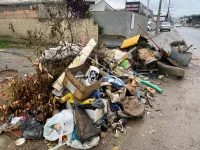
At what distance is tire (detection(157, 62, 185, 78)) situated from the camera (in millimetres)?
5090

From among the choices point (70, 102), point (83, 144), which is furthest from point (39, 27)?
point (83, 144)

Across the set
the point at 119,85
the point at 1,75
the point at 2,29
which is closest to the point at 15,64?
the point at 1,75

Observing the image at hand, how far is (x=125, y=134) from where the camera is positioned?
9.30 ft

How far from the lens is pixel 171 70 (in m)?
5.20

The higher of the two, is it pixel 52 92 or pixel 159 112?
pixel 52 92

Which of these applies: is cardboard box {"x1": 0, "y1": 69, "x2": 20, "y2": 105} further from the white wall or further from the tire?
the white wall

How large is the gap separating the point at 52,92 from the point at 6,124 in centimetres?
91

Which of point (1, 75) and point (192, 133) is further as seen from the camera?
point (1, 75)

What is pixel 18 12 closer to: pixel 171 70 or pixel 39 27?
pixel 39 27

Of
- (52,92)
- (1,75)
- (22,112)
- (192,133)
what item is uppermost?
(1,75)

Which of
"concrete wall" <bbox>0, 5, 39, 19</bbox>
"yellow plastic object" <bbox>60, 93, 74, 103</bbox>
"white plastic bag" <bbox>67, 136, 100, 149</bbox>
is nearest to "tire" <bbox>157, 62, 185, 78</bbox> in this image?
"yellow plastic object" <bbox>60, 93, 74, 103</bbox>

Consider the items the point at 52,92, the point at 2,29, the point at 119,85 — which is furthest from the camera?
the point at 2,29

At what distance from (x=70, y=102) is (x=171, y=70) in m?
3.46

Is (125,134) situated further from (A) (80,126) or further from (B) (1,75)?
(B) (1,75)
